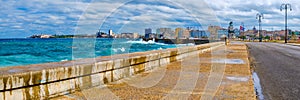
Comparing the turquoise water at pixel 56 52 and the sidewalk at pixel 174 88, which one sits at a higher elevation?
the sidewalk at pixel 174 88

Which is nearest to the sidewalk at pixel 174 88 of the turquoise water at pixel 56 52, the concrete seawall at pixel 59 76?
the concrete seawall at pixel 59 76

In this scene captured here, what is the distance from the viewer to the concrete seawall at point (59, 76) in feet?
14.6

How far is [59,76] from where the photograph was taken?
5.27 metres

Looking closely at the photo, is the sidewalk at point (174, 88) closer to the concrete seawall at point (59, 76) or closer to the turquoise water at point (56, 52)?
the concrete seawall at point (59, 76)

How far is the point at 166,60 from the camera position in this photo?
439 inches

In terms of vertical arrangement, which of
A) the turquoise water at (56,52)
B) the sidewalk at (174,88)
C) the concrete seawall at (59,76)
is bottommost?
the turquoise water at (56,52)

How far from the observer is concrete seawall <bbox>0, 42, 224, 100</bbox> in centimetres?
445

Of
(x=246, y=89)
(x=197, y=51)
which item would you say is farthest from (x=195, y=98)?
(x=197, y=51)

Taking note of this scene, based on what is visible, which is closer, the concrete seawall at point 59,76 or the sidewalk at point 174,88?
the concrete seawall at point 59,76

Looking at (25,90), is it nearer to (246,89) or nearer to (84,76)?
(84,76)

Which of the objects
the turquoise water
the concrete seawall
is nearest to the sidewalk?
the concrete seawall

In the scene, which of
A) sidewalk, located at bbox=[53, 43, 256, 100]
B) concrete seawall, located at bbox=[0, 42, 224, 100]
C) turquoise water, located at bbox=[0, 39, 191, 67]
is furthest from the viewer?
turquoise water, located at bbox=[0, 39, 191, 67]

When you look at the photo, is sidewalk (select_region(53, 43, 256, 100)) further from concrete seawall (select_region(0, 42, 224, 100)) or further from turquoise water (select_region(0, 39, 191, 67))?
turquoise water (select_region(0, 39, 191, 67))

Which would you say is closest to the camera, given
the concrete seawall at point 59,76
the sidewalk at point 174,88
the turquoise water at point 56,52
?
the concrete seawall at point 59,76
